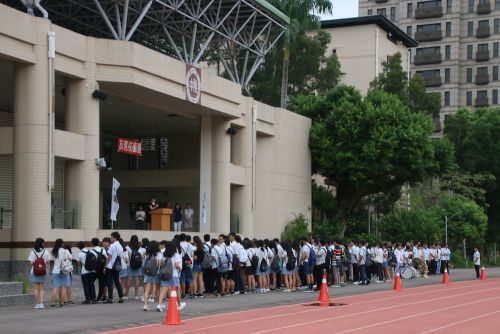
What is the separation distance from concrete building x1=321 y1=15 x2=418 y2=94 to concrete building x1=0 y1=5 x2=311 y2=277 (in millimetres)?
28632

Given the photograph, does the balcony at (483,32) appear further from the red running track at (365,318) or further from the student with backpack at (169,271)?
the student with backpack at (169,271)

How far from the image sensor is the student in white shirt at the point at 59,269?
22.1 meters

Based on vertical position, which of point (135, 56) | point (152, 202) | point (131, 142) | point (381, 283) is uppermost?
point (135, 56)

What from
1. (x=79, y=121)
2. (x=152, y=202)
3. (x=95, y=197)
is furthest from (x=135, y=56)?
(x=152, y=202)

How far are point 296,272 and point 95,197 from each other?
7547 millimetres

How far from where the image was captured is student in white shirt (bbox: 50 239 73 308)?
72.4 feet

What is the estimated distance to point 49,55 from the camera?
28.1 meters

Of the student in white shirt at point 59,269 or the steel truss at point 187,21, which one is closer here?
the student in white shirt at point 59,269

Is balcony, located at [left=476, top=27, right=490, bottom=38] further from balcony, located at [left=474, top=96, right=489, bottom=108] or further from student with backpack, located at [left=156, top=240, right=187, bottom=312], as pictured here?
student with backpack, located at [left=156, top=240, right=187, bottom=312]

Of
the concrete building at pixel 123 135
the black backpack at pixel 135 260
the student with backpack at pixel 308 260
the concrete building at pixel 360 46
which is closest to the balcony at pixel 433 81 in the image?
the concrete building at pixel 360 46

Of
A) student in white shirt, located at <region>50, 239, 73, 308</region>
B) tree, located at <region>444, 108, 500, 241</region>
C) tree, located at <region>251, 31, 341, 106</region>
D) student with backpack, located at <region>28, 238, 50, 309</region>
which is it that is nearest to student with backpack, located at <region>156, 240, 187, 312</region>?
student in white shirt, located at <region>50, 239, 73, 308</region>

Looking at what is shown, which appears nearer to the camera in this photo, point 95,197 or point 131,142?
point 95,197

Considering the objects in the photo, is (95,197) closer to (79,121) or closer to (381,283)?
(79,121)

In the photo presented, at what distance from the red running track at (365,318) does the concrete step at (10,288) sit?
6.01 metres
